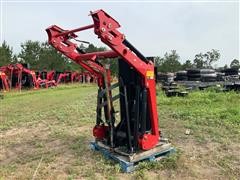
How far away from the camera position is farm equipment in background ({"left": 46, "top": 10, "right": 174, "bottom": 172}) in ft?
14.9

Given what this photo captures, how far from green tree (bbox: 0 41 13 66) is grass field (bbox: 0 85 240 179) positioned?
1447 inches

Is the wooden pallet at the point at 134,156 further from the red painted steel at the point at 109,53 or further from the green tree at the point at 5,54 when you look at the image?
the green tree at the point at 5,54

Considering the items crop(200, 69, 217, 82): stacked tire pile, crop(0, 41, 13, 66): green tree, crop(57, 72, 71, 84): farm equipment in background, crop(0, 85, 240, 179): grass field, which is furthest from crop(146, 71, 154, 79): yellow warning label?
crop(0, 41, 13, 66): green tree

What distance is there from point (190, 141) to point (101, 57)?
2.32 m

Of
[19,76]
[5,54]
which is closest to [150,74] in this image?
[19,76]

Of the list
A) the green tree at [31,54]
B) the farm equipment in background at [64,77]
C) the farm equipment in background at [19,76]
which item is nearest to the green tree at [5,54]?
the green tree at [31,54]

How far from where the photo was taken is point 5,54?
4553 centimetres

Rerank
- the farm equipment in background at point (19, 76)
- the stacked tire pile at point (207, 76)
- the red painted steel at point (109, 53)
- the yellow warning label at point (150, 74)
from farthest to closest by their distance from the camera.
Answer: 1. the farm equipment in background at point (19, 76)
2. the stacked tire pile at point (207, 76)
3. the yellow warning label at point (150, 74)
4. the red painted steel at point (109, 53)

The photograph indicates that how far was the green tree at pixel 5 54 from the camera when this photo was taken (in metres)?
43.7

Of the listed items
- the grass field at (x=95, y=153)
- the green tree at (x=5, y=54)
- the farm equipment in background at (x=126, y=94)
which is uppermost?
the green tree at (x=5, y=54)

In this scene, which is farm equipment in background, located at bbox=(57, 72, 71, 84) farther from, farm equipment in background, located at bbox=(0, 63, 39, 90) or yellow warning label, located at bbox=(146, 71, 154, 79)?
yellow warning label, located at bbox=(146, 71, 154, 79)

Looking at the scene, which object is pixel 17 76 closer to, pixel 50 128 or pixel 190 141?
pixel 50 128

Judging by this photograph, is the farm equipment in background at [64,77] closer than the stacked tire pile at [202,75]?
No

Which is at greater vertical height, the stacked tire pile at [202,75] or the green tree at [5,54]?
the green tree at [5,54]
